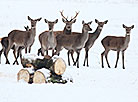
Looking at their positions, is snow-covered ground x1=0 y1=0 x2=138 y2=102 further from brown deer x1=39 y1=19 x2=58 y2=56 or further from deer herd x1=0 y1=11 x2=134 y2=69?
brown deer x1=39 y1=19 x2=58 y2=56

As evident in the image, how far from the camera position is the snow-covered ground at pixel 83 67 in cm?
912

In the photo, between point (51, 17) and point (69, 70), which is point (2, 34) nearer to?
point (51, 17)

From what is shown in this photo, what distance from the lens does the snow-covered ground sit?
359 inches

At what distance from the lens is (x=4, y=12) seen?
34906 millimetres

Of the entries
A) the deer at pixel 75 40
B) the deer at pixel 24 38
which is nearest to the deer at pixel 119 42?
the deer at pixel 75 40

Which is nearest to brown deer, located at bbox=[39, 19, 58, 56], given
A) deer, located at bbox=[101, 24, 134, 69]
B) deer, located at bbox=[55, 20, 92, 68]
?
deer, located at bbox=[55, 20, 92, 68]

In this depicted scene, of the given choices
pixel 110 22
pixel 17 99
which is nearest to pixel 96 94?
pixel 17 99

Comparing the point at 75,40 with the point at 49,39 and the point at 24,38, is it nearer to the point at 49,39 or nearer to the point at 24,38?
the point at 49,39

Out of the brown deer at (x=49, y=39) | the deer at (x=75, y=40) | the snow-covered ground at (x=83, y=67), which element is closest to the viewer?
the snow-covered ground at (x=83, y=67)

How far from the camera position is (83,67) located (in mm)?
15320

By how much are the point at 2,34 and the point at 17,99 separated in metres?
17.8

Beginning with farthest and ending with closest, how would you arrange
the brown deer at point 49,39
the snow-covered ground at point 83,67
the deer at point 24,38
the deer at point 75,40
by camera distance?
1. the deer at point 75,40
2. the deer at point 24,38
3. the brown deer at point 49,39
4. the snow-covered ground at point 83,67

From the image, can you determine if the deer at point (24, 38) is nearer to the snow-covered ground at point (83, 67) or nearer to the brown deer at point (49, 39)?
the brown deer at point (49, 39)

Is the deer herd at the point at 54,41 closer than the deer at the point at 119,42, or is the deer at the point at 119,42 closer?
the deer herd at the point at 54,41
